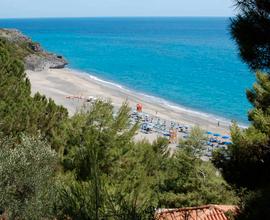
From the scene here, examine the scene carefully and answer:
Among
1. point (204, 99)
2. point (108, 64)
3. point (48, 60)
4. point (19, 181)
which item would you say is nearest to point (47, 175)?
point (19, 181)

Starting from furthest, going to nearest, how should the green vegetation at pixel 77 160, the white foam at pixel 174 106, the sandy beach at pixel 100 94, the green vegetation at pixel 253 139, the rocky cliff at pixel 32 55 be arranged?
the rocky cliff at pixel 32 55 < the white foam at pixel 174 106 < the sandy beach at pixel 100 94 < the green vegetation at pixel 77 160 < the green vegetation at pixel 253 139

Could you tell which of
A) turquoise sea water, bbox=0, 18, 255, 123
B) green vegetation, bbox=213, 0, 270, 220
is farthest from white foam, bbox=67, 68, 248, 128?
green vegetation, bbox=213, 0, 270, 220

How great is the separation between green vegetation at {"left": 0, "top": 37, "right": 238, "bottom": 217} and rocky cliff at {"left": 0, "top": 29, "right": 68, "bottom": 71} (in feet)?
146

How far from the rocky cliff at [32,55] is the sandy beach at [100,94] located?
219cm

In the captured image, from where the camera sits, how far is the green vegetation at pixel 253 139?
5.43 metres

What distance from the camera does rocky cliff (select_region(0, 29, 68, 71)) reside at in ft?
222

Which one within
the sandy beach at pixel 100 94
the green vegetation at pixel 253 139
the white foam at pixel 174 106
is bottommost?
the sandy beach at pixel 100 94

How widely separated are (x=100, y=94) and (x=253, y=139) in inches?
1641

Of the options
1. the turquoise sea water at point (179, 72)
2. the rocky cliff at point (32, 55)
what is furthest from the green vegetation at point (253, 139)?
the rocky cliff at point (32, 55)

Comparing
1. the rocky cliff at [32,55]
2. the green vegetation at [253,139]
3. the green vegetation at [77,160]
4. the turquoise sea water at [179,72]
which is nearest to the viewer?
the green vegetation at [253,139]

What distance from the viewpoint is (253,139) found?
10461 mm

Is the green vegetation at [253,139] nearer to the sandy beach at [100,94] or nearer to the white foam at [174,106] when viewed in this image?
the sandy beach at [100,94]

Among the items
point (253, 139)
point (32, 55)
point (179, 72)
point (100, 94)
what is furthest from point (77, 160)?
point (179, 72)

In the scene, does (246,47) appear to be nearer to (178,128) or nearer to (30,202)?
(30,202)
